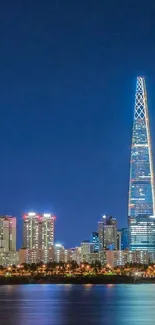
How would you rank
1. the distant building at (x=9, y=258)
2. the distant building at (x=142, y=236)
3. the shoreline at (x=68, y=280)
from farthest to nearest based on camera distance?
the distant building at (x=142, y=236), the distant building at (x=9, y=258), the shoreline at (x=68, y=280)

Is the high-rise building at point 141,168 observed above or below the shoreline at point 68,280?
above

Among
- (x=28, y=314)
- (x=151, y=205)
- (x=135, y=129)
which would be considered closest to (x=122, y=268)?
(x=151, y=205)

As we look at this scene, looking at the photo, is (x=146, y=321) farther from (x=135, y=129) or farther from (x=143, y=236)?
(x=143, y=236)

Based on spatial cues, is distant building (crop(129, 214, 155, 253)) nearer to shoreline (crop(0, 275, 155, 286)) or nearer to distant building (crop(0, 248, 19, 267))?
distant building (crop(0, 248, 19, 267))

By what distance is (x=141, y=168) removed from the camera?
147750 mm

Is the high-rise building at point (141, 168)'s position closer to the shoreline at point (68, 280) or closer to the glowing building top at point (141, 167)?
the glowing building top at point (141, 167)

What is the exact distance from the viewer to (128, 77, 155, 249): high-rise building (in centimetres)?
13762

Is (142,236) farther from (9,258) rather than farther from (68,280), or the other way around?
(68,280)

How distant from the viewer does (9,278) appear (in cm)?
12850

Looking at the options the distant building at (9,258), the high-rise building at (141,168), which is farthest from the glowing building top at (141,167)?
the distant building at (9,258)

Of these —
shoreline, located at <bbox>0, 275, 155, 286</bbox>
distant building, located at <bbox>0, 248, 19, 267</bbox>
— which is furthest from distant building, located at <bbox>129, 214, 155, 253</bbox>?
shoreline, located at <bbox>0, 275, 155, 286</bbox>

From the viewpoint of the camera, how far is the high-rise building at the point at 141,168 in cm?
13762

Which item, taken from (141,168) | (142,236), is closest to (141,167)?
(141,168)

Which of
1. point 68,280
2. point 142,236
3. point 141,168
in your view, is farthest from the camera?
point 142,236
